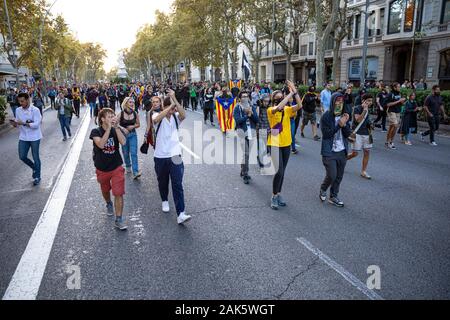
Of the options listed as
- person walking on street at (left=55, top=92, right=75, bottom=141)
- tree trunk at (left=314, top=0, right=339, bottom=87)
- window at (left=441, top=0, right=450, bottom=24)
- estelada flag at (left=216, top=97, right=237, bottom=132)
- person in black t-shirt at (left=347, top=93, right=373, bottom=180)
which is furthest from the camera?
window at (left=441, top=0, right=450, bottom=24)

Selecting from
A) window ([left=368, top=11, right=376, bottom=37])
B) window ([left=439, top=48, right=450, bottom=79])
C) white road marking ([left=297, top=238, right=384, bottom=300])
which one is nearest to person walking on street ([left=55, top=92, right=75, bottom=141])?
white road marking ([left=297, top=238, right=384, bottom=300])

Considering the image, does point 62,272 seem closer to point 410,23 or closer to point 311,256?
point 311,256

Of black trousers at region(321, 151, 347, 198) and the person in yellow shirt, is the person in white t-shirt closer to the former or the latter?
the person in yellow shirt

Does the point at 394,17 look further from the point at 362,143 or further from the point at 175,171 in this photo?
the point at 175,171

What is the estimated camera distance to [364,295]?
3256 mm

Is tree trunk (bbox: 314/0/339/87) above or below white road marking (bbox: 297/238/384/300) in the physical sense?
above

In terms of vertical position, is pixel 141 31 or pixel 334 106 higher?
pixel 141 31

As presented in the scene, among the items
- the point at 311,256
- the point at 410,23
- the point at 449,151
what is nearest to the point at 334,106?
the point at 311,256

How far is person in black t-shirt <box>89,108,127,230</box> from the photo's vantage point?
Result: 459 cm

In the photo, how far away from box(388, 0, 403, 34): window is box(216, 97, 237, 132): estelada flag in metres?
24.4

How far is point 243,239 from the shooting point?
14.5 feet
